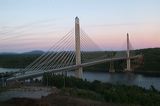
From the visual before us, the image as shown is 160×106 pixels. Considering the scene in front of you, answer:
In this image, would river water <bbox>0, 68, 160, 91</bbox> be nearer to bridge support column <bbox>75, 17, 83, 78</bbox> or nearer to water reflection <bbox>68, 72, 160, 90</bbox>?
water reflection <bbox>68, 72, 160, 90</bbox>

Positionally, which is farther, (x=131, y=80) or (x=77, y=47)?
(x=131, y=80)

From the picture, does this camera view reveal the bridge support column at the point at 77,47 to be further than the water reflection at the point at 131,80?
No

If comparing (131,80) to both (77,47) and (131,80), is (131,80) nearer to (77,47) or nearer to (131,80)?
(131,80)

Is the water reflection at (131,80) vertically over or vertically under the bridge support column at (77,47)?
under

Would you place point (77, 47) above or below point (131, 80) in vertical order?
above

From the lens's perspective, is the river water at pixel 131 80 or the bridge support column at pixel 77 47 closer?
the bridge support column at pixel 77 47

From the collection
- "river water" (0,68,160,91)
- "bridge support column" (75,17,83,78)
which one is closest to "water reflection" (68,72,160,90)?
"river water" (0,68,160,91)

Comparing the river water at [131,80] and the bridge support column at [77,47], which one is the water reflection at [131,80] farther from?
the bridge support column at [77,47]

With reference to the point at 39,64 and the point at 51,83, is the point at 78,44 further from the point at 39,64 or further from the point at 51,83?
the point at 51,83

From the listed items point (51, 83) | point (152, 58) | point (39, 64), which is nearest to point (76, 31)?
point (39, 64)

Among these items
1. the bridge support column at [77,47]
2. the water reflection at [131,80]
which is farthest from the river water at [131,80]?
the bridge support column at [77,47]

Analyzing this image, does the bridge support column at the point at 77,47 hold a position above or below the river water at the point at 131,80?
above

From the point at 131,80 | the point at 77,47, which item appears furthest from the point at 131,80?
the point at 77,47
